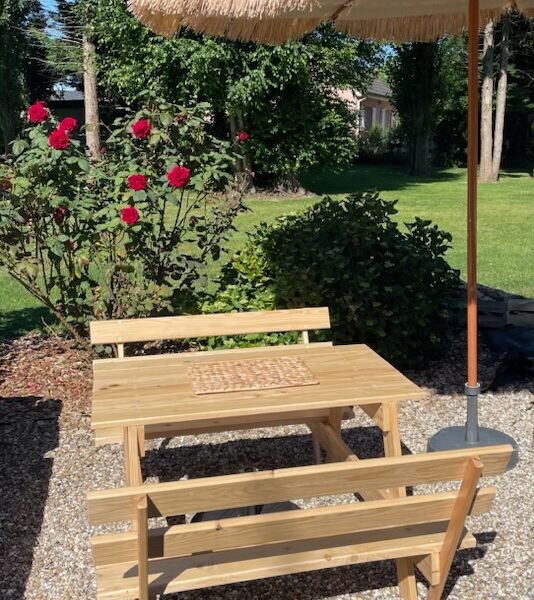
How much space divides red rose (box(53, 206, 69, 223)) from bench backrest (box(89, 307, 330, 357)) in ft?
4.35

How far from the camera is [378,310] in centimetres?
532

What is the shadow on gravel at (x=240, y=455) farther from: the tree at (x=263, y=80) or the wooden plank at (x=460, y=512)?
the tree at (x=263, y=80)

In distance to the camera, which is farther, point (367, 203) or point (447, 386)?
point (367, 203)

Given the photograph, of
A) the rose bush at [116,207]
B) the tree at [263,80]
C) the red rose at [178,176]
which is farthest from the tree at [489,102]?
the red rose at [178,176]

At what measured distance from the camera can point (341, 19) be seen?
4895 mm

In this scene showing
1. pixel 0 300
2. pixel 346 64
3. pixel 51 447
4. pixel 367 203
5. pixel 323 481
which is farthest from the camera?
pixel 346 64

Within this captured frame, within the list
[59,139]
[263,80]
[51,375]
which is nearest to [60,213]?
[59,139]

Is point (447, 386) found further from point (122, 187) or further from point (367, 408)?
point (122, 187)

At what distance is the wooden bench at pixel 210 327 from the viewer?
3.91m

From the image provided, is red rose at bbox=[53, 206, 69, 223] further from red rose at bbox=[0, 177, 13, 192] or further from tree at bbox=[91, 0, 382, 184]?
tree at bbox=[91, 0, 382, 184]

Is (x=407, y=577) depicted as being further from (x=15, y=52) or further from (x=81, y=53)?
(x=15, y=52)

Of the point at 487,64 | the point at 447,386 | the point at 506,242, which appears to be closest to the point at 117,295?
the point at 447,386

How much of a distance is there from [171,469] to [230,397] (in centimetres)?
130

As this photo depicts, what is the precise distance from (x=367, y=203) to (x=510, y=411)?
1.96m
